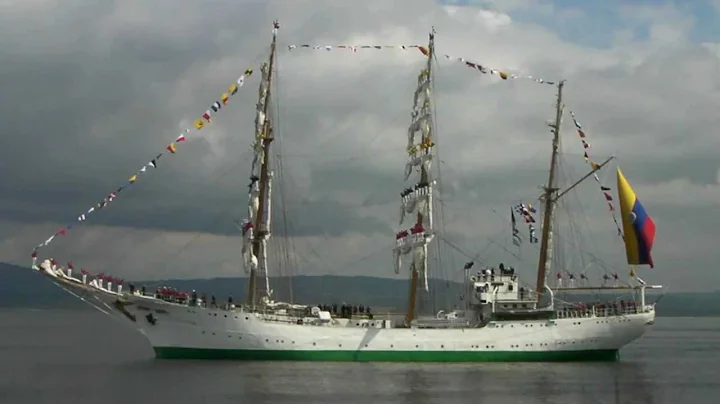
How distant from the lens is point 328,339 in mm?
A: 56531

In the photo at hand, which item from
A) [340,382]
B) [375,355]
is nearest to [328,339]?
[375,355]

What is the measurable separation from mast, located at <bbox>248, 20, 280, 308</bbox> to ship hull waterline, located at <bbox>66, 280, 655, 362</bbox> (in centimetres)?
434

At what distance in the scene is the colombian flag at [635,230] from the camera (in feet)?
210

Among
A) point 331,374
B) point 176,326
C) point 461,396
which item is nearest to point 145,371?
point 176,326

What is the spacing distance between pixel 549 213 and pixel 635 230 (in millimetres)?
6346

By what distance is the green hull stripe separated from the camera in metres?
55.7

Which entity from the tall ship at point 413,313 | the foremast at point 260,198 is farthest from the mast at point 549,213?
the foremast at point 260,198

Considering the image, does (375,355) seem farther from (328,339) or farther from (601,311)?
(601,311)

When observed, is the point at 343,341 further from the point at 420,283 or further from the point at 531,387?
the point at 531,387

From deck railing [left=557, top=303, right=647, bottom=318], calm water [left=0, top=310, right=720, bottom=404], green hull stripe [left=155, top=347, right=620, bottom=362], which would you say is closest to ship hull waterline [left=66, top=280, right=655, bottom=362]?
green hull stripe [left=155, top=347, right=620, bottom=362]

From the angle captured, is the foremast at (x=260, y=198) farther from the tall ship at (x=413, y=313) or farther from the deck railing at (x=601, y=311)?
the deck railing at (x=601, y=311)

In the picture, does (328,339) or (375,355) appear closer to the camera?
(328,339)

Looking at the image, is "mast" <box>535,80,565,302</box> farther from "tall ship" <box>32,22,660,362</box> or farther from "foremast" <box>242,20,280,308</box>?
"foremast" <box>242,20,280,308</box>

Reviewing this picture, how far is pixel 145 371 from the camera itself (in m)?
52.2
